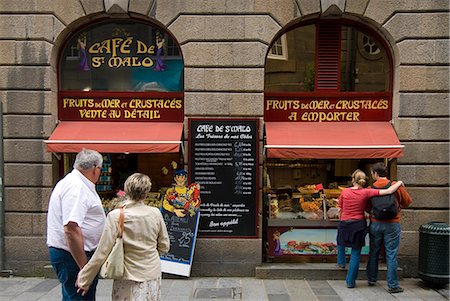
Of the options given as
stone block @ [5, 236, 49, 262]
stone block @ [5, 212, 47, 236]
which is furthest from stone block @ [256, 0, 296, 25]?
stone block @ [5, 236, 49, 262]

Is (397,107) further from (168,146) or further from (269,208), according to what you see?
(168,146)

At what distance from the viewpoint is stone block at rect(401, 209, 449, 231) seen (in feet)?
21.8

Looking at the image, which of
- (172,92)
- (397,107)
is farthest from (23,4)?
(397,107)

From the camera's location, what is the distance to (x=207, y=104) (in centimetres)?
669

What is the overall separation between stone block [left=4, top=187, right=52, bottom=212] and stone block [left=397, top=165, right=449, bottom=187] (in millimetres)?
6186

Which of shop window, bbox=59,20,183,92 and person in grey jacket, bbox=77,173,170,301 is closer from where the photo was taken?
person in grey jacket, bbox=77,173,170,301

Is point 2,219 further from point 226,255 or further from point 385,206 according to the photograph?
point 385,206

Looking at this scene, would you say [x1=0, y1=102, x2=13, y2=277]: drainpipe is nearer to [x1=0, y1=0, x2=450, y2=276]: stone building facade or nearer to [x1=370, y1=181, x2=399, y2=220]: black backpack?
[x1=0, y1=0, x2=450, y2=276]: stone building facade

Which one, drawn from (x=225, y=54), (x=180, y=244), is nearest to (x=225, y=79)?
(x=225, y=54)

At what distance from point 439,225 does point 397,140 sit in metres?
1.49

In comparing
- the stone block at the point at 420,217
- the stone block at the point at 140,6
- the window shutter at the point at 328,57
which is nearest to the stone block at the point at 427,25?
the window shutter at the point at 328,57

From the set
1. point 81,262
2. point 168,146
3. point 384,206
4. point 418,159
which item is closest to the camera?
point 81,262

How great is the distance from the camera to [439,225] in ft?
19.3

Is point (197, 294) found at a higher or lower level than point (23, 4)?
lower
